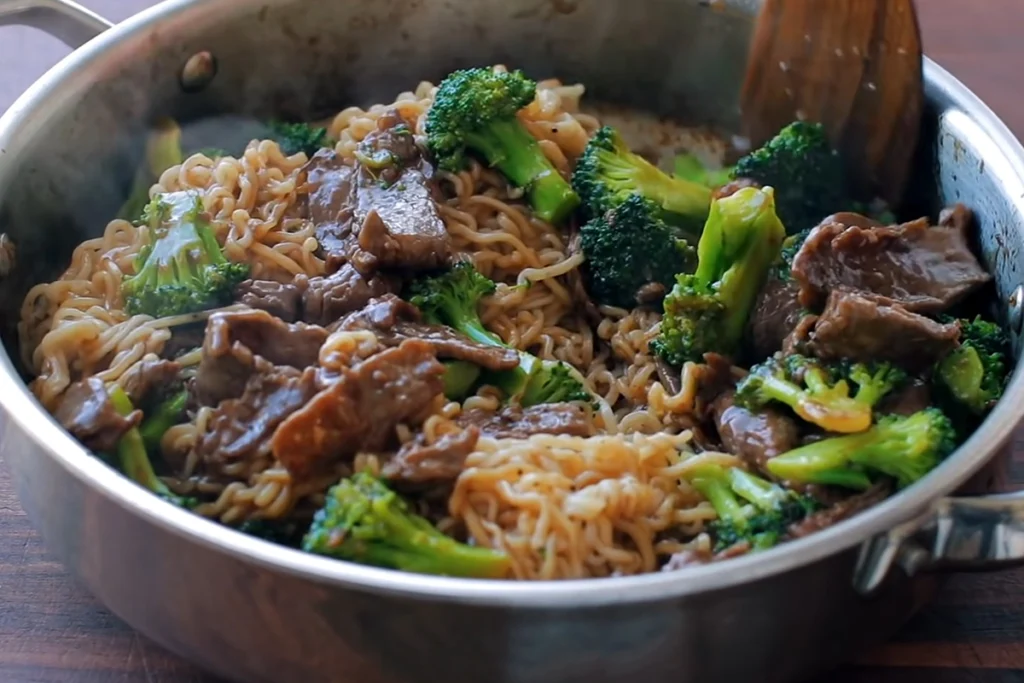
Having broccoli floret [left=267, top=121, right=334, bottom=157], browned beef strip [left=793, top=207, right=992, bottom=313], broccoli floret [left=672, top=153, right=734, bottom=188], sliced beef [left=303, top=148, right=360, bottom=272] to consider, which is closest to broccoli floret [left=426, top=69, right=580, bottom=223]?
sliced beef [left=303, top=148, right=360, bottom=272]

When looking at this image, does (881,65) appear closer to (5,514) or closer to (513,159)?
(513,159)

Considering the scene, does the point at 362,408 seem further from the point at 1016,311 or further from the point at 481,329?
the point at 1016,311

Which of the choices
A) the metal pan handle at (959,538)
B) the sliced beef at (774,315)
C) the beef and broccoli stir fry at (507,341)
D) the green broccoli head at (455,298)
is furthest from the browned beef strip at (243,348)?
the metal pan handle at (959,538)

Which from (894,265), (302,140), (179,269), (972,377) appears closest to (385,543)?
(179,269)

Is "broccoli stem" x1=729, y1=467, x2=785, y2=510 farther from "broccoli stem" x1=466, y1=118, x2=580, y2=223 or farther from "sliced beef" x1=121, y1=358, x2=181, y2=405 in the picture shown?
"sliced beef" x1=121, y1=358, x2=181, y2=405

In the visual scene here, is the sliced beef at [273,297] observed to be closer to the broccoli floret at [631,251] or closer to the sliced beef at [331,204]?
the sliced beef at [331,204]
